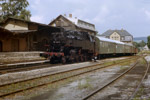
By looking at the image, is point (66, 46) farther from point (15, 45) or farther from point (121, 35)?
Answer: point (121, 35)

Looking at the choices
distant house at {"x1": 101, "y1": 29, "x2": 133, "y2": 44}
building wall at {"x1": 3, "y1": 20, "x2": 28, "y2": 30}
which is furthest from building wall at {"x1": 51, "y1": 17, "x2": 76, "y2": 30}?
distant house at {"x1": 101, "y1": 29, "x2": 133, "y2": 44}

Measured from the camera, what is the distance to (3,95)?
6.17 m

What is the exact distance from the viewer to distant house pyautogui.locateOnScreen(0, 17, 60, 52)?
2262 centimetres

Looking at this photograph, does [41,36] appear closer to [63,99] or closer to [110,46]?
[110,46]

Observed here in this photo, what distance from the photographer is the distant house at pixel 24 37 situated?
22.6m

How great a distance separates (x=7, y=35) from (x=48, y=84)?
15011mm

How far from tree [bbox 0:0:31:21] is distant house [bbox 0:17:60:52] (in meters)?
15.6

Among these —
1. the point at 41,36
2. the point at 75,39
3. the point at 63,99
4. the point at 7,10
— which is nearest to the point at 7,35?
the point at 41,36

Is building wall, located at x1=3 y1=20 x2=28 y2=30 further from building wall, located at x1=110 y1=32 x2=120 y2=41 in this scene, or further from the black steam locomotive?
building wall, located at x1=110 y1=32 x2=120 y2=41

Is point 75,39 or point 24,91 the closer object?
point 24,91

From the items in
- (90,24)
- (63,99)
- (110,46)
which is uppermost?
(90,24)

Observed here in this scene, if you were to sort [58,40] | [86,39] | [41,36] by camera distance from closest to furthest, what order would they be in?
[58,40] → [86,39] → [41,36]

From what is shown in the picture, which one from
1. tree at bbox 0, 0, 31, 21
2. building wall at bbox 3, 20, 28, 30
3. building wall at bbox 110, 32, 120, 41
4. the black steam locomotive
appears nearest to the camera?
the black steam locomotive

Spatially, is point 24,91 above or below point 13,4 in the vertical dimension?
below
